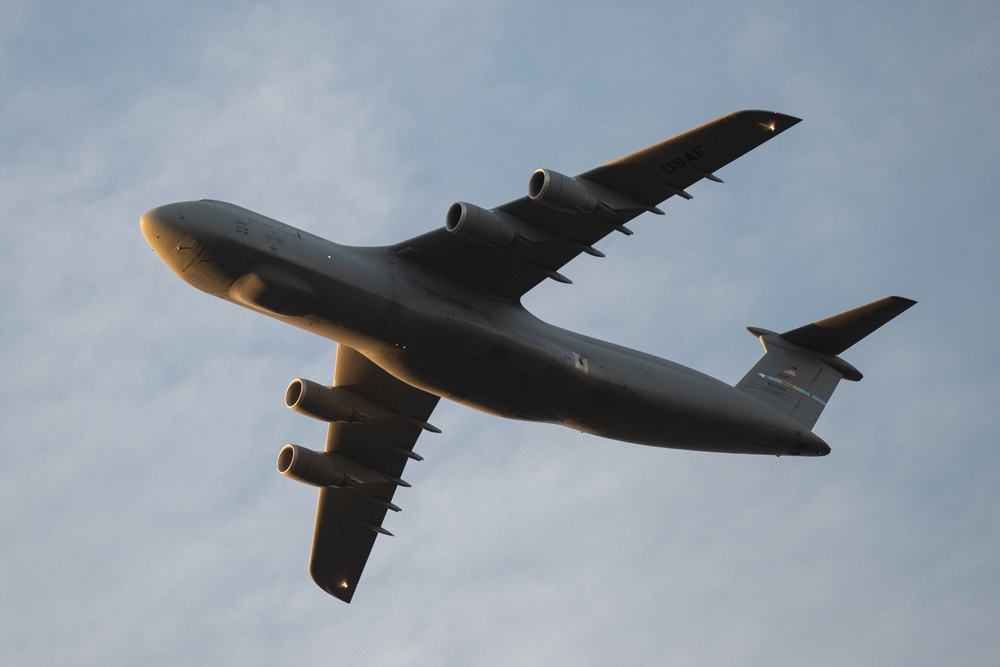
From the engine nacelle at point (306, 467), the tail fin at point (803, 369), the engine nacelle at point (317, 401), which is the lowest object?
the engine nacelle at point (306, 467)

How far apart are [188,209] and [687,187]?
27.6 ft

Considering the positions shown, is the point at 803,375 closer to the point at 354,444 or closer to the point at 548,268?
the point at 548,268

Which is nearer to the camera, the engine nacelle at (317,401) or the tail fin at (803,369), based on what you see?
the engine nacelle at (317,401)

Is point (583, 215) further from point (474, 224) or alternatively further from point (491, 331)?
point (491, 331)

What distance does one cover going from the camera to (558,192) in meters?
20.4

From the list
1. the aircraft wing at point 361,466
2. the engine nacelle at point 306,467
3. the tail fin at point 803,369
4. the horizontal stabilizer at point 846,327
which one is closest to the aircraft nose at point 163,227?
the aircraft wing at point 361,466

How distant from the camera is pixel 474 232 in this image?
2070cm

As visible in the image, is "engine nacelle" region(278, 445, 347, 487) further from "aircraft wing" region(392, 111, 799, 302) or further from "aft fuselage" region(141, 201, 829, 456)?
"aircraft wing" region(392, 111, 799, 302)

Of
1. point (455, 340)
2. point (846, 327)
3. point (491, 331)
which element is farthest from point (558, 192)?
point (846, 327)

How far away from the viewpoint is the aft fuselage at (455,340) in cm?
2019

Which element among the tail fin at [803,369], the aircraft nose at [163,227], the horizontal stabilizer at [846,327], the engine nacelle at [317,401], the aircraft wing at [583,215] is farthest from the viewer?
the tail fin at [803,369]

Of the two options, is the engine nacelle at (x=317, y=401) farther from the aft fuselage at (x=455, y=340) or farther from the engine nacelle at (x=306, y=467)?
the aft fuselage at (x=455, y=340)

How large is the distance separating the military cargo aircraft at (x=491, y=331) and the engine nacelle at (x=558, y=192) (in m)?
0.02

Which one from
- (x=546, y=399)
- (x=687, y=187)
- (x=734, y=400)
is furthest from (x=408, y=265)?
(x=734, y=400)
